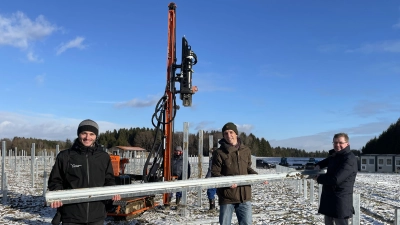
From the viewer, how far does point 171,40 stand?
33.3 ft

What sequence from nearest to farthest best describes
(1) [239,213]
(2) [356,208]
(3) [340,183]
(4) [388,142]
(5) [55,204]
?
(5) [55,204]
(3) [340,183]
(1) [239,213]
(2) [356,208]
(4) [388,142]

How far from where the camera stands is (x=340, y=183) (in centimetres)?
503

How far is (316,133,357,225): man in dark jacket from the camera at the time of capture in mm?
5023

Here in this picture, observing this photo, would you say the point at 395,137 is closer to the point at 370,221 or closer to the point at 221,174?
the point at 370,221

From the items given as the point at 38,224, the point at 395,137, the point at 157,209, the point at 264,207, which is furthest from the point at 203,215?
the point at 395,137

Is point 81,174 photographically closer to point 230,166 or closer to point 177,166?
point 230,166

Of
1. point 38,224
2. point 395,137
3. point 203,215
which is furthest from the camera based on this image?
point 395,137

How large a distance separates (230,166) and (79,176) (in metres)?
2.21

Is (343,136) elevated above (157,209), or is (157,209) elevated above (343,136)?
(343,136)

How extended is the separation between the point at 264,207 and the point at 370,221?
2.93m

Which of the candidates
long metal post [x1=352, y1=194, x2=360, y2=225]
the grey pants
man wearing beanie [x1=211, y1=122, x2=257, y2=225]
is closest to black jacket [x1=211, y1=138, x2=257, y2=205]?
man wearing beanie [x1=211, y1=122, x2=257, y2=225]

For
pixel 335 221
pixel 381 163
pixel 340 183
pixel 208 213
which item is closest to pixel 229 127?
pixel 340 183

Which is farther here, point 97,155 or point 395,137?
point 395,137

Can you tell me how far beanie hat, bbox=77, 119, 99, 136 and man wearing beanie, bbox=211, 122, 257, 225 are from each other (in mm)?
1848
